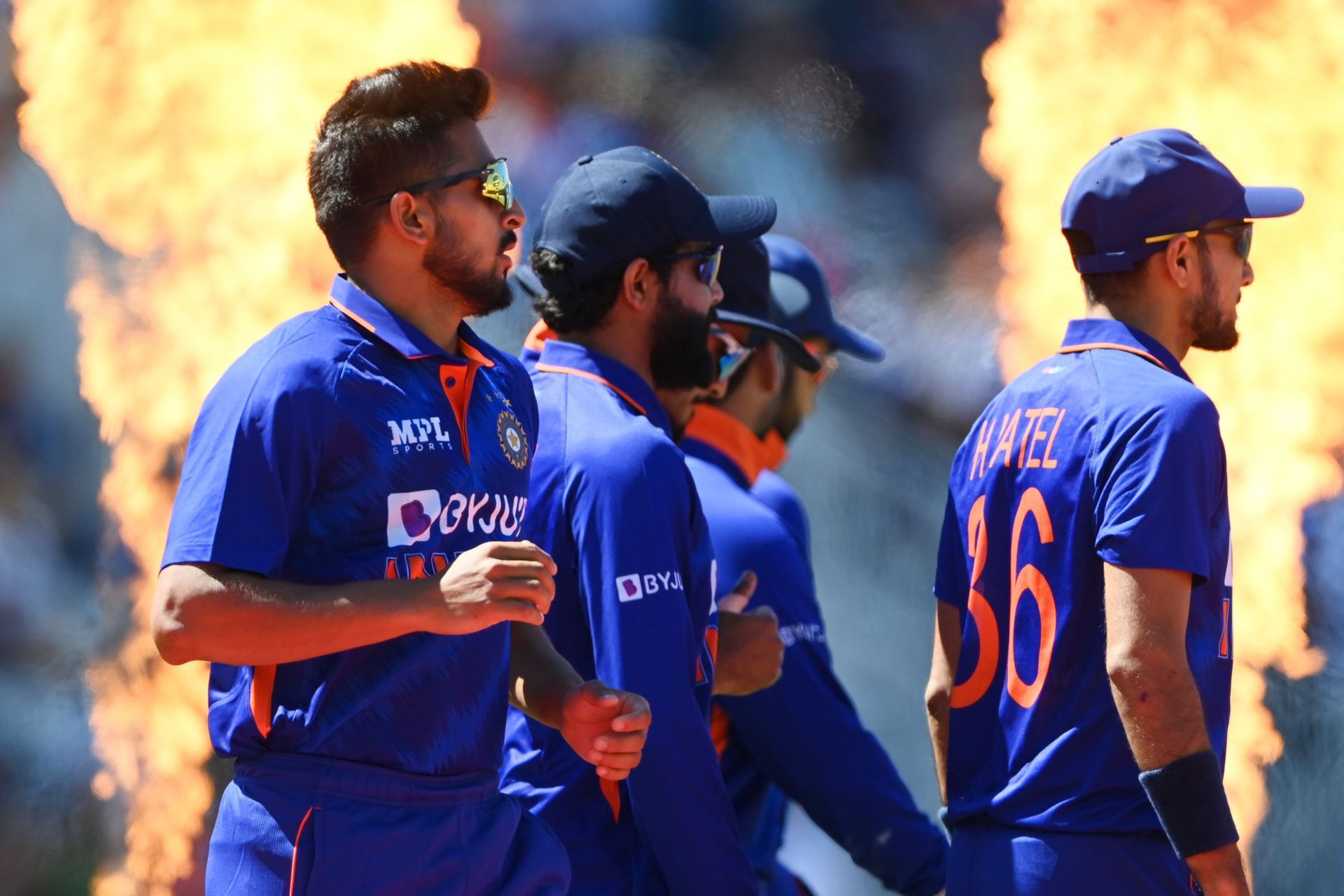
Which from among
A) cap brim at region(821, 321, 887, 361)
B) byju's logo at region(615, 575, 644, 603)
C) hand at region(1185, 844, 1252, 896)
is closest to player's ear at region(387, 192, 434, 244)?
byju's logo at region(615, 575, 644, 603)

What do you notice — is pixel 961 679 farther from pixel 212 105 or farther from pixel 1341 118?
pixel 212 105

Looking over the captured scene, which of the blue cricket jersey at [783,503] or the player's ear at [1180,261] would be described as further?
the blue cricket jersey at [783,503]

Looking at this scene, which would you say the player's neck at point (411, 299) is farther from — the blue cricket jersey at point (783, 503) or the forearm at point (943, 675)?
the blue cricket jersey at point (783, 503)

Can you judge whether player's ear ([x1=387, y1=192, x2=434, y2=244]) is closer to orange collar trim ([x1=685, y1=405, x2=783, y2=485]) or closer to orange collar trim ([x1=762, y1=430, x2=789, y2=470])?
orange collar trim ([x1=685, y1=405, x2=783, y2=485])

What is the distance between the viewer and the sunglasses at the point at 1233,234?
2.43 m

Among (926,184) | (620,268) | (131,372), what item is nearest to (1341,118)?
(926,184)

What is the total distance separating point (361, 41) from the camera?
541 cm

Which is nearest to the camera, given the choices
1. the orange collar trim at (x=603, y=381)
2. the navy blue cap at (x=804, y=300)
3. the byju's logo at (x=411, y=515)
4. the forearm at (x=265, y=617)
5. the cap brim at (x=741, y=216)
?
the forearm at (x=265, y=617)

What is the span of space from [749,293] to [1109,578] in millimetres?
1579

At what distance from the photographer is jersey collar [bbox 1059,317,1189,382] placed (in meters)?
2.37

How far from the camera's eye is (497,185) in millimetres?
2143

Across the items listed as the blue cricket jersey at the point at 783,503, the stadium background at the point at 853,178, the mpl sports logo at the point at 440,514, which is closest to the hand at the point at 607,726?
the mpl sports logo at the point at 440,514

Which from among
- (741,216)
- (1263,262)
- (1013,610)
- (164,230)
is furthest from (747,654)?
(164,230)

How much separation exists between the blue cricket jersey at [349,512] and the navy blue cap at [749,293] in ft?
5.14
